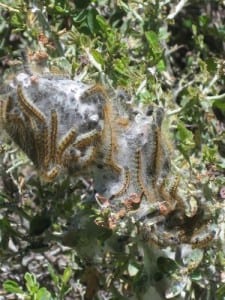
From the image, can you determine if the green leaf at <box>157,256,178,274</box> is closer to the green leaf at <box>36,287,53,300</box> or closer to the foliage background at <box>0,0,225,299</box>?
the foliage background at <box>0,0,225,299</box>

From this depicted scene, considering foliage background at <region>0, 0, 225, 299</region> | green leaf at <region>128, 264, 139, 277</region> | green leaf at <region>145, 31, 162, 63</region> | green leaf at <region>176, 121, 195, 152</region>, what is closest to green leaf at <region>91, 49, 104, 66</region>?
foliage background at <region>0, 0, 225, 299</region>

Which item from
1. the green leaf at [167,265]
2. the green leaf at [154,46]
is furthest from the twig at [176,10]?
the green leaf at [167,265]

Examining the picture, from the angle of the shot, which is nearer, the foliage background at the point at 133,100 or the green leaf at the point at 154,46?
the foliage background at the point at 133,100

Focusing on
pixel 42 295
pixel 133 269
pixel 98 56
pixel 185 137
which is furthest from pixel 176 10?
pixel 42 295

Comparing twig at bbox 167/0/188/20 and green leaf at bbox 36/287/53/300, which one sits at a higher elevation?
twig at bbox 167/0/188/20

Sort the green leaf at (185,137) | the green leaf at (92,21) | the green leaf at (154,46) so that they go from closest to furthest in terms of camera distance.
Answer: the green leaf at (185,137) < the green leaf at (154,46) < the green leaf at (92,21)

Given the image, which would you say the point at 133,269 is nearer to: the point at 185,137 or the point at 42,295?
the point at 42,295

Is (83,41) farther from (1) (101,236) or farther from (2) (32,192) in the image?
(2) (32,192)

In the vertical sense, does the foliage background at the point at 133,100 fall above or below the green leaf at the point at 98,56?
below

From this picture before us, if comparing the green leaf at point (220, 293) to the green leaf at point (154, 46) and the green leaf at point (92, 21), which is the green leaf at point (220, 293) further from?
the green leaf at point (92, 21)
